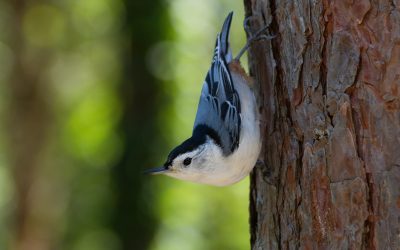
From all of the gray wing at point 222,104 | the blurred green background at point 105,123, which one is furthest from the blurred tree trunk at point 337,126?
the blurred green background at point 105,123

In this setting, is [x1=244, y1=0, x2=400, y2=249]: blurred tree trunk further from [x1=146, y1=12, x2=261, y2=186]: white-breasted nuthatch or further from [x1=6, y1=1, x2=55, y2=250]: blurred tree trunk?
[x1=6, y1=1, x2=55, y2=250]: blurred tree trunk

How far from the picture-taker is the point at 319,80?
2.25 meters

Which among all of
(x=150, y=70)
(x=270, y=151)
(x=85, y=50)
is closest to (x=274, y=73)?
(x=270, y=151)

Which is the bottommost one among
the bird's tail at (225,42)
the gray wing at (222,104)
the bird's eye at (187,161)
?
the bird's eye at (187,161)

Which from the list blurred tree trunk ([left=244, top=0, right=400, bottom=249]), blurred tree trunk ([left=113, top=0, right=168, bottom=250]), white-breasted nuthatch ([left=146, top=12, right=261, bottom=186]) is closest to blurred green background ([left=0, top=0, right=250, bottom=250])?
blurred tree trunk ([left=113, top=0, right=168, bottom=250])

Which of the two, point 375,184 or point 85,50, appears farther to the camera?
point 85,50

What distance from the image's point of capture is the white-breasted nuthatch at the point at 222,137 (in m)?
2.73

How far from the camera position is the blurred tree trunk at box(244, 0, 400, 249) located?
2.09 metres

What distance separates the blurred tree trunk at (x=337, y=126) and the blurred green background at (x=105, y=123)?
4.52 m

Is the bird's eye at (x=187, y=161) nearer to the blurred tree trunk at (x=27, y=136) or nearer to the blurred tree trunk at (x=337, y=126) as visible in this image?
the blurred tree trunk at (x=337, y=126)

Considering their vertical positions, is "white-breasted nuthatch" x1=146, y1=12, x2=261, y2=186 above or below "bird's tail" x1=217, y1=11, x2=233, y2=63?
below

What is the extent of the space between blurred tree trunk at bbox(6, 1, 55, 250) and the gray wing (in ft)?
18.5

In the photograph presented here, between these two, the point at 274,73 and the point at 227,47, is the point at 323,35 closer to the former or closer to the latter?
the point at 274,73

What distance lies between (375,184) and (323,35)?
52 centimetres
